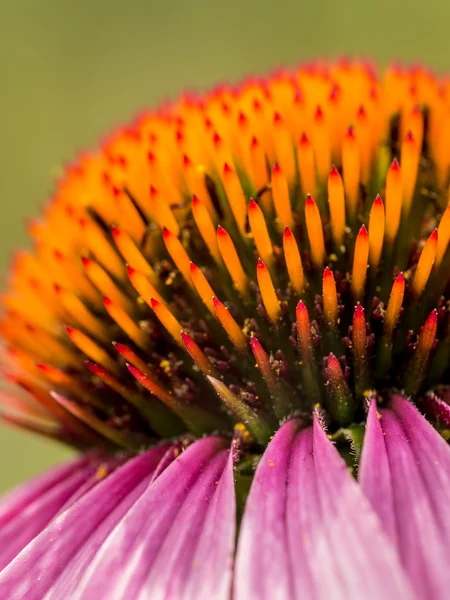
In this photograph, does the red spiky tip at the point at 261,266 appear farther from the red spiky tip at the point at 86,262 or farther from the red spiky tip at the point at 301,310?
the red spiky tip at the point at 86,262

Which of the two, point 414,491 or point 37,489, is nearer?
point 414,491

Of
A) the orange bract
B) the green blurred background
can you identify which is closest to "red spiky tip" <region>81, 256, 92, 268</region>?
the orange bract

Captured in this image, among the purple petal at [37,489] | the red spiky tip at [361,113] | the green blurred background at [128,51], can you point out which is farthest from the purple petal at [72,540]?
the green blurred background at [128,51]

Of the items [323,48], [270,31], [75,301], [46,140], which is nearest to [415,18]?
[323,48]

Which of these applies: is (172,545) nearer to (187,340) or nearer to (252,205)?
(187,340)

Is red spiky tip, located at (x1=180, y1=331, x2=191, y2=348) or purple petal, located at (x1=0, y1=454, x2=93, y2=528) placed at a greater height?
red spiky tip, located at (x1=180, y1=331, x2=191, y2=348)

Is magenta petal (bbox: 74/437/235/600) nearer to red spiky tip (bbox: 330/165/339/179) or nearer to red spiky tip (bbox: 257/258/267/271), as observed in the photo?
red spiky tip (bbox: 257/258/267/271)

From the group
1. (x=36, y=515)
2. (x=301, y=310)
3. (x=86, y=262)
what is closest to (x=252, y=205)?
(x=301, y=310)
